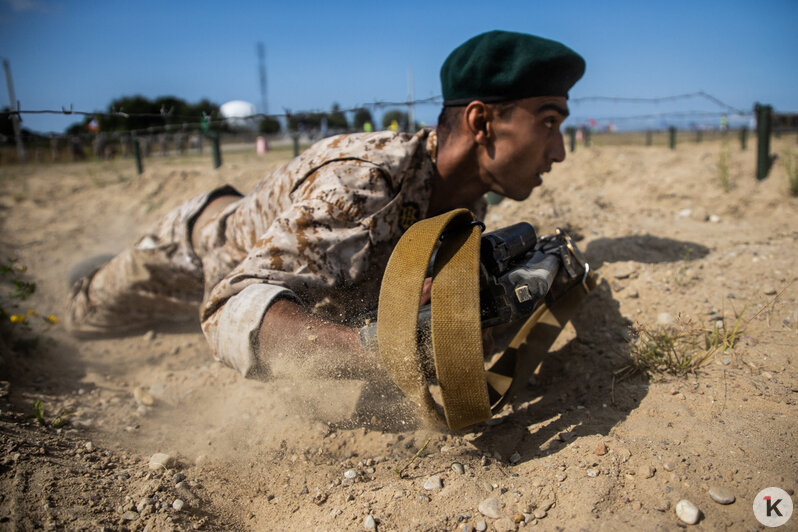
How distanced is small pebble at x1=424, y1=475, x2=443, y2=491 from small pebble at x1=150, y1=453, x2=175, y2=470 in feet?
2.79

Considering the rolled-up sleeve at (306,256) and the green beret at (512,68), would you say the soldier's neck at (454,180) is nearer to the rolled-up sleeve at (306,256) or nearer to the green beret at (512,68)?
the green beret at (512,68)

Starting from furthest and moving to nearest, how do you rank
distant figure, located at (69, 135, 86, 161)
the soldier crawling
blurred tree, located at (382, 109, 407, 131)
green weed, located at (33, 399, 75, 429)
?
distant figure, located at (69, 135, 86, 161), blurred tree, located at (382, 109, 407, 131), green weed, located at (33, 399, 75, 429), the soldier crawling

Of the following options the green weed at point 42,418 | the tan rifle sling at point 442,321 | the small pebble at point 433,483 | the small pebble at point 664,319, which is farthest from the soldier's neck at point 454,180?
the green weed at point 42,418

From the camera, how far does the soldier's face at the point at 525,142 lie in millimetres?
2055

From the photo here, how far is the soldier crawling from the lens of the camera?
5.11 feet

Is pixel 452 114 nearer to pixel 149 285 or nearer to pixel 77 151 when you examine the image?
pixel 149 285

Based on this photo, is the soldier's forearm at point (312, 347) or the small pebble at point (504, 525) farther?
the soldier's forearm at point (312, 347)

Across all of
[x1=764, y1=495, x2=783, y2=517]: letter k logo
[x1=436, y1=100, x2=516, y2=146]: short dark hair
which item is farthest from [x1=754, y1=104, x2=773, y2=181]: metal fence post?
[x1=764, y1=495, x2=783, y2=517]: letter k logo

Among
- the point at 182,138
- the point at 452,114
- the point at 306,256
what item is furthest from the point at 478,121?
the point at 182,138

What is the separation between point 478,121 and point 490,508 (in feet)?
4.74

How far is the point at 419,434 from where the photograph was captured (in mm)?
1790

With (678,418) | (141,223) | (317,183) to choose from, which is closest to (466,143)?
(317,183)

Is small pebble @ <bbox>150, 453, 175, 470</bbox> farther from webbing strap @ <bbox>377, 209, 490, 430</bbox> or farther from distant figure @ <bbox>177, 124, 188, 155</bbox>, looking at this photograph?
distant figure @ <bbox>177, 124, 188, 155</bbox>

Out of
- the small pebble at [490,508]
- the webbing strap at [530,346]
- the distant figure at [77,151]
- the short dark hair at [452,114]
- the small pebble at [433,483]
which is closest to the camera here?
the small pebble at [490,508]
